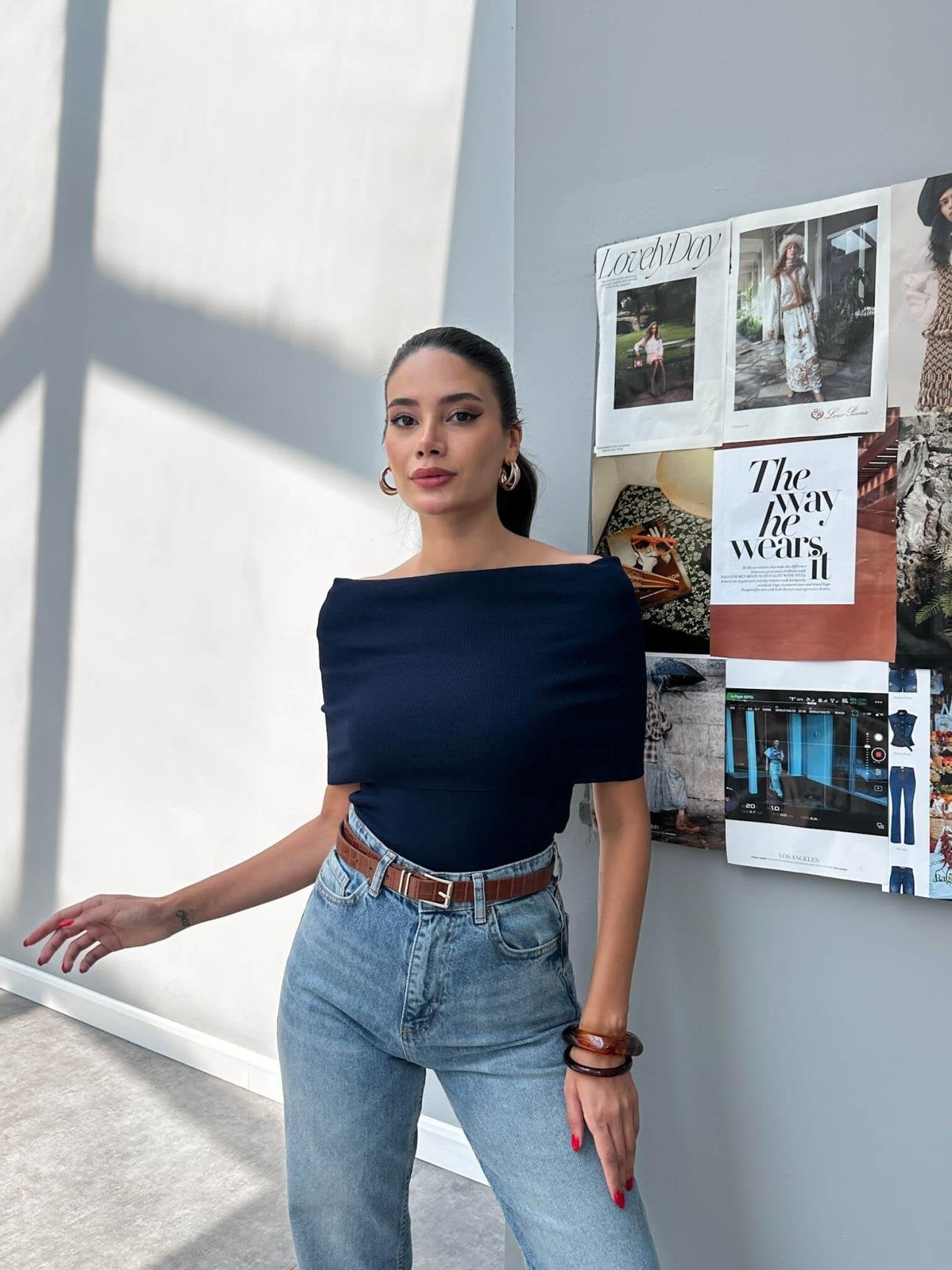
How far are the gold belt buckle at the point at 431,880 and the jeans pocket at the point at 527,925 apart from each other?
53 millimetres

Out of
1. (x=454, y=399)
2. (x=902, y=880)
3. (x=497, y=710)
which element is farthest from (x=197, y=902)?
(x=902, y=880)

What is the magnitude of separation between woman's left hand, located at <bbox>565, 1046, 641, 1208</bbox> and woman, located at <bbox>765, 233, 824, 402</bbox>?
883mm

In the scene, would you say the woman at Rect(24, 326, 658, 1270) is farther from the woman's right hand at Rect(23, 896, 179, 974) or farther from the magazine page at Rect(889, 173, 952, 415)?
the magazine page at Rect(889, 173, 952, 415)

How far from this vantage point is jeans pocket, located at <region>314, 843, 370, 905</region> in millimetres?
1292

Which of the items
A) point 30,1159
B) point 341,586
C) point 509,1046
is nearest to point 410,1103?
point 509,1046

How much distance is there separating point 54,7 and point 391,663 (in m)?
2.71

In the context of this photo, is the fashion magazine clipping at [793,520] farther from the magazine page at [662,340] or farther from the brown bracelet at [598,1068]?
the brown bracelet at [598,1068]

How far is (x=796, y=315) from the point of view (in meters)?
1.39

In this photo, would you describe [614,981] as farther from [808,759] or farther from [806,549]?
[806,549]

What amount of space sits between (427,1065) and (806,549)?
0.82 metres

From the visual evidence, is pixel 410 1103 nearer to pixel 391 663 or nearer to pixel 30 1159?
pixel 391 663

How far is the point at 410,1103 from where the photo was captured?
1.31m

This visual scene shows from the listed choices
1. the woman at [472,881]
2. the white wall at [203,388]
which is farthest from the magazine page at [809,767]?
the white wall at [203,388]

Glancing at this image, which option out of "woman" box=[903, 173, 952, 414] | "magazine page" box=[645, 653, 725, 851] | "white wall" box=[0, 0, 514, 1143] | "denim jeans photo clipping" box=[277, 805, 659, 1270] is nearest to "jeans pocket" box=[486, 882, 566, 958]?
"denim jeans photo clipping" box=[277, 805, 659, 1270]
